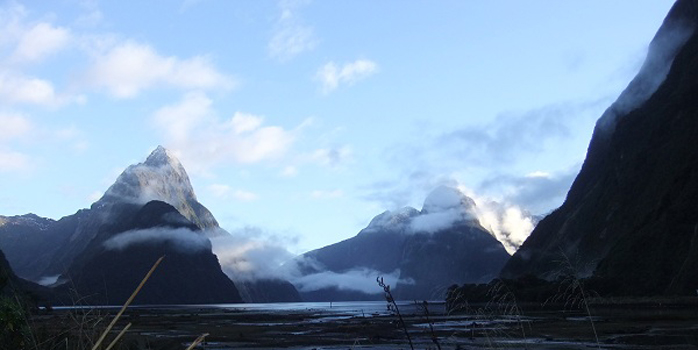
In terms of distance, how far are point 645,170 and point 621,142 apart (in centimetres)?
3021

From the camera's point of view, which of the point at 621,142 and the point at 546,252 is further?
the point at 546,252

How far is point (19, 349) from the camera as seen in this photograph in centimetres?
788

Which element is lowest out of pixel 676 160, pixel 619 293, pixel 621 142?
pixel 619 293

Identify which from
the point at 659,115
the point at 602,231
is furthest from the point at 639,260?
the point at 659,115

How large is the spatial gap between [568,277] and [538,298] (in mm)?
144641

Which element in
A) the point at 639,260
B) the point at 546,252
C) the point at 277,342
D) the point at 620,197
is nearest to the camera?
the point at 277,342

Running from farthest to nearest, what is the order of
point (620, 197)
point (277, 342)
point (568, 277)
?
point (620, 197)
point (277, 342)
point (568, 277)

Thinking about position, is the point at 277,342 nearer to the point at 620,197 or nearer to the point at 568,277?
the point at 568,277

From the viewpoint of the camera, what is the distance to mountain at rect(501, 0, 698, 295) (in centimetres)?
11500

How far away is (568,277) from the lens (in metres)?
6.57

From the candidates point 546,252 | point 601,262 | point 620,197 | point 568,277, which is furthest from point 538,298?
point 568,277

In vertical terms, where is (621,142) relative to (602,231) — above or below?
above

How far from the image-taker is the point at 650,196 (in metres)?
136

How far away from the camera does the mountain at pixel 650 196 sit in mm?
115000
